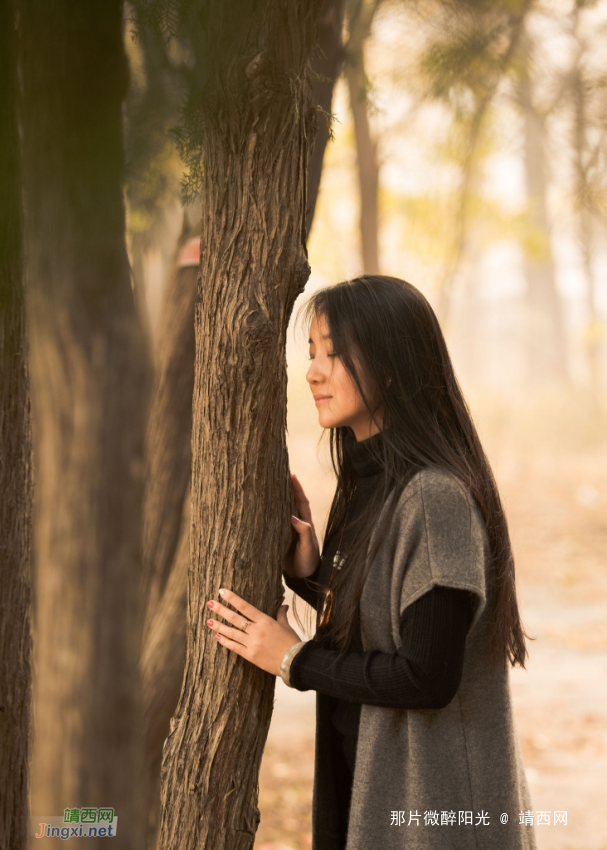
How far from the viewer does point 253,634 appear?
1.72 meters

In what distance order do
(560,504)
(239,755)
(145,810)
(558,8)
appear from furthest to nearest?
1. (560,504)
2. (558,8)
3. (145,810)
4. (239,755)

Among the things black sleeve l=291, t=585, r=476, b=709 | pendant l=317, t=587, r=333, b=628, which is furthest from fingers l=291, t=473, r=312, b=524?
black sleeve l=291, t=585, r=476, b=709

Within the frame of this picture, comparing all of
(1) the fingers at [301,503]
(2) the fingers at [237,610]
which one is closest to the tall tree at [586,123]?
(1) the fingers at [301,503]

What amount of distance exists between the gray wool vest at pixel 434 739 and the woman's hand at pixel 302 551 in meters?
0.29

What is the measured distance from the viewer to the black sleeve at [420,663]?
1.53 metres

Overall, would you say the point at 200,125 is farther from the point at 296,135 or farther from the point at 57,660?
the point at 57,660

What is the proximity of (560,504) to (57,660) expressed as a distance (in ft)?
33.3

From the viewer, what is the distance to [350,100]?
5.52m

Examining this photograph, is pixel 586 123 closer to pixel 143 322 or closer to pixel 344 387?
pixel 143 322

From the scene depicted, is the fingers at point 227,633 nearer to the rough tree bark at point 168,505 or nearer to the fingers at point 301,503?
the fingers at point 301,503

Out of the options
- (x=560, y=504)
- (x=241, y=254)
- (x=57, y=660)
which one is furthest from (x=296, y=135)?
(x=560, y=504)

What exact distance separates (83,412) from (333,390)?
131cm

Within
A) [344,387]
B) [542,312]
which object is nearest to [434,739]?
[344,387]

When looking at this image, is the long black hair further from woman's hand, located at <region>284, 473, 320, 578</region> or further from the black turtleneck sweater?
woman's hand, located at <region>284, 473, 320, 578</region>
